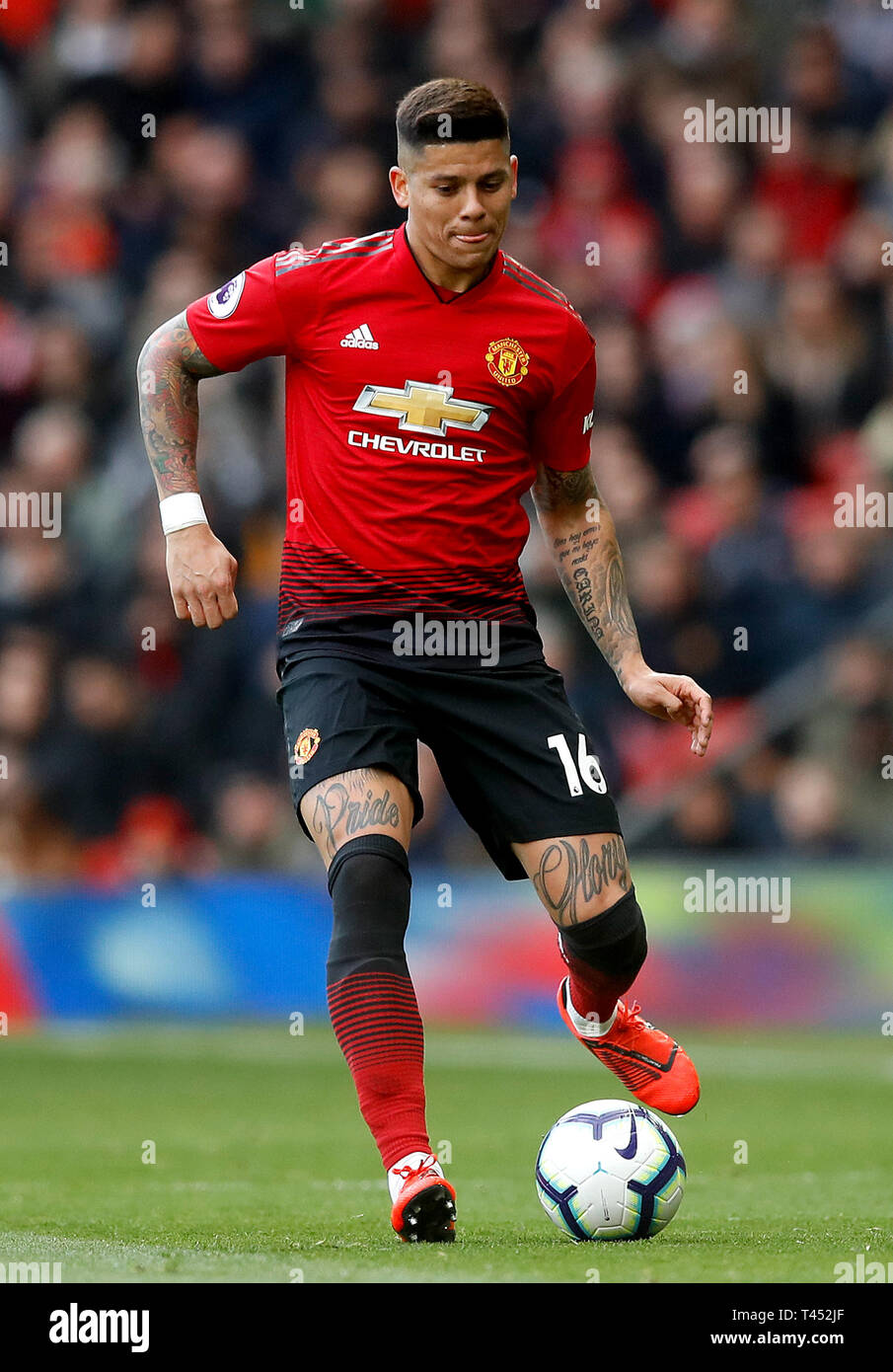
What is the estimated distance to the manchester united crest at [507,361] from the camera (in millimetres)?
5402

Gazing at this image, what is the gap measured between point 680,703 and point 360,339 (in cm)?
124

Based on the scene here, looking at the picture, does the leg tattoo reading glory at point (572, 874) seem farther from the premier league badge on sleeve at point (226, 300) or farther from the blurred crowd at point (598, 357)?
the blurred crowd at point (598, 357)

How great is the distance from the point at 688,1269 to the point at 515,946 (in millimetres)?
6511

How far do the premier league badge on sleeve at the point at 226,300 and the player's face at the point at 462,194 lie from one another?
495mm

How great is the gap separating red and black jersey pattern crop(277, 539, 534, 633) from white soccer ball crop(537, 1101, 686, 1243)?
4.41 feet

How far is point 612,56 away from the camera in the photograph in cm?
1348

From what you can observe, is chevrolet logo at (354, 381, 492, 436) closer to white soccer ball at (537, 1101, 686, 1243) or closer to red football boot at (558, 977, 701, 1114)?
red football boot at (558, 977, 701, 1114)

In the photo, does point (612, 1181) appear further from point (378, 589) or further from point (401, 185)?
point (401, 185)

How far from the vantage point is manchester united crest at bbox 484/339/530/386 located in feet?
17.7

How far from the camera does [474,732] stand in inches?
210
